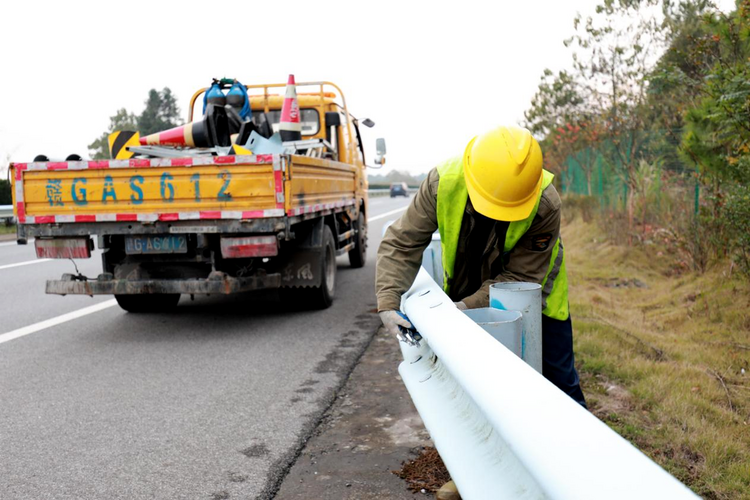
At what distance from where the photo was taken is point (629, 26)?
39.9 ft

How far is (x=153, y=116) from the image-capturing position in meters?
63.2

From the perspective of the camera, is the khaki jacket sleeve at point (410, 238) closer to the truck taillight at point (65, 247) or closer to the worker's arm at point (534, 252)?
the worker's arm at point (534, 252)

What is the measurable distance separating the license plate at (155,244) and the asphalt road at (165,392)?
2.62ft

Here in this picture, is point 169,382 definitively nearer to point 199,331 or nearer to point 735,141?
point 199,331

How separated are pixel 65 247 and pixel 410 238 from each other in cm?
455

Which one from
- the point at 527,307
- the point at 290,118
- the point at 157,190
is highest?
the point at 290,118

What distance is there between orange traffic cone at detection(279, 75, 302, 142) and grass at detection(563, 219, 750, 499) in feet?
12.9

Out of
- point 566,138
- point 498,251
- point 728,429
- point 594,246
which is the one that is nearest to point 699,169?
point 594,246

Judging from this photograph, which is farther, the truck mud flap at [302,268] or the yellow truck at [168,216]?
the truck mud flap at [302,268]

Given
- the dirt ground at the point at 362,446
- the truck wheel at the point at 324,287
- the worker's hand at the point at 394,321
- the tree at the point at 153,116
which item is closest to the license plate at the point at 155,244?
the truck wheel at the point at 324,287

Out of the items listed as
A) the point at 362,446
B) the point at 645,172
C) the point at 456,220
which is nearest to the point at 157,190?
the point at 362,446

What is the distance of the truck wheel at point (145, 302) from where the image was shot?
7484mm

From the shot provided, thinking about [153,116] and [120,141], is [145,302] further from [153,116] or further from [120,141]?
[153,116]

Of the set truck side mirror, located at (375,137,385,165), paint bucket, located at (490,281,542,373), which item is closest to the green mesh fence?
truck side mirror, located at (375,137,385,165)
